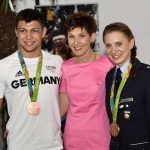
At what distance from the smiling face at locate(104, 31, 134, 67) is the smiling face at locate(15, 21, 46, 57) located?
1.69ft

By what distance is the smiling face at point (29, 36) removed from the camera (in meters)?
2.42

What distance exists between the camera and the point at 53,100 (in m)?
2.42

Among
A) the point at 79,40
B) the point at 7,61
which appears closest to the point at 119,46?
the point at 79,40

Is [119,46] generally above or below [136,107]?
above

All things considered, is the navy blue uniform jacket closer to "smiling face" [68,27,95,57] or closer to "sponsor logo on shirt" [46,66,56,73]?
"smiling face" [68,27,95,57]

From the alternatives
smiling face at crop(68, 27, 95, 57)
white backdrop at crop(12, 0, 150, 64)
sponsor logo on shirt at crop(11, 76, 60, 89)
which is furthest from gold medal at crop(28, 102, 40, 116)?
white backdrop at crop(12, 0, 150, 64)

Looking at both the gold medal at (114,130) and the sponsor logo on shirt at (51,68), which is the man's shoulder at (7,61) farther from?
the gold medal at (114,130)

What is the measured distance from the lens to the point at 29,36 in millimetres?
2406

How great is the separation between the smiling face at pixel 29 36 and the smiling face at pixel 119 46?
0.52 metres

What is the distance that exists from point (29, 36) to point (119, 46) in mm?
634

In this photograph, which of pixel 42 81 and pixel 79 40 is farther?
pixel 79 40

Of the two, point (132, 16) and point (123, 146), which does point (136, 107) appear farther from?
point (132, 16)

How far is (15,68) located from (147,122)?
38.4 inches

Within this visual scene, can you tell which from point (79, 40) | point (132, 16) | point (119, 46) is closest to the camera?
point (119, 46)
